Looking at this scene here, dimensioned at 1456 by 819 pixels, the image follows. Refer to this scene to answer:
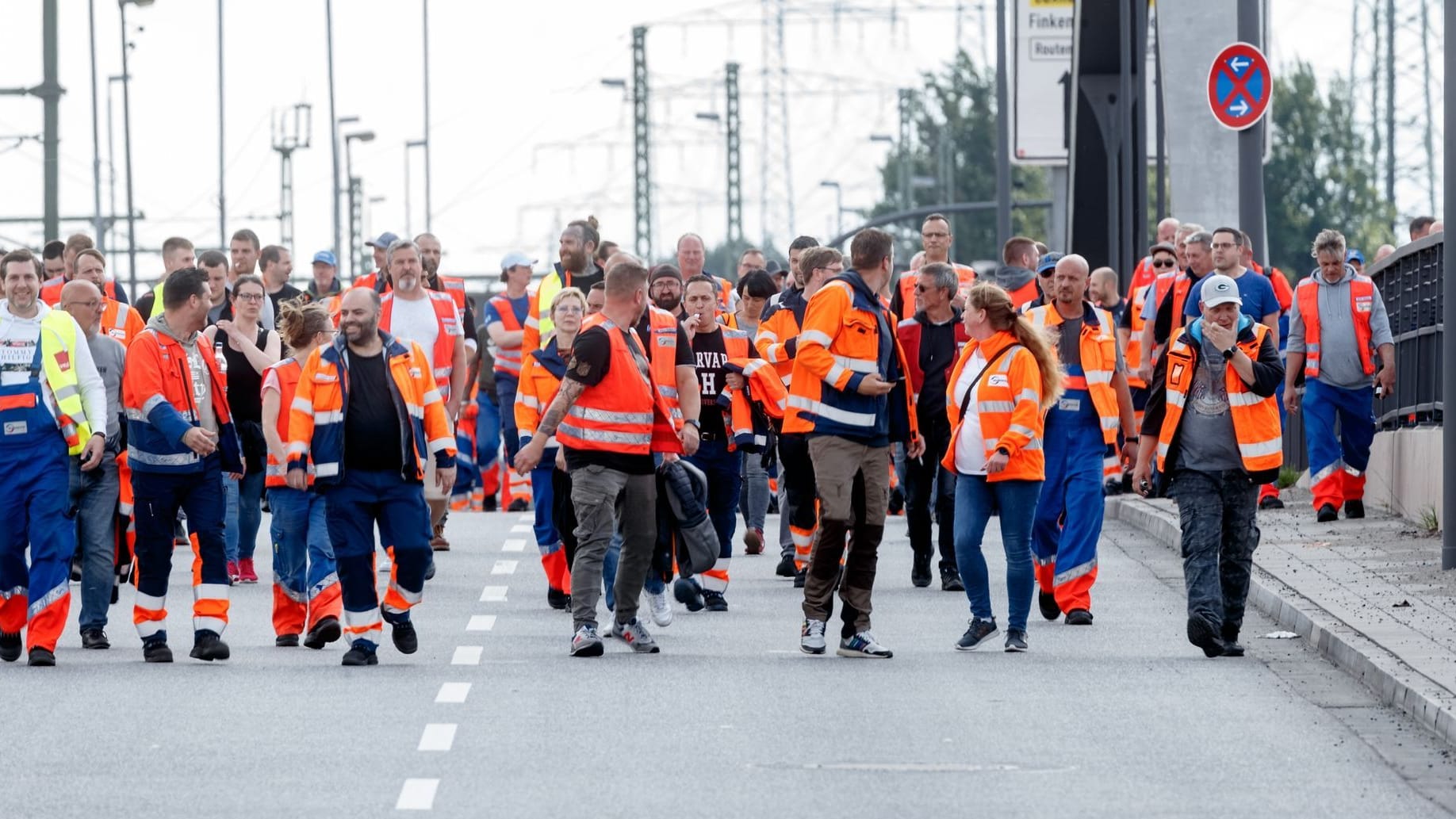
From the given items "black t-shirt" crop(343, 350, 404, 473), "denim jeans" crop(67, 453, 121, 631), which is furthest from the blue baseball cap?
"denim jeans" crop(67, 453, 121, 631)

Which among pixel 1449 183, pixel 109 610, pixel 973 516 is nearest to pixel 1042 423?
pixel 973 516

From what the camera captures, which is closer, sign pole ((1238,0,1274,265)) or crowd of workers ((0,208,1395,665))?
crowd of workers ((0,208,1395,665))

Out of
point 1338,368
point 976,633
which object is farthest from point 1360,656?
point 1338,368

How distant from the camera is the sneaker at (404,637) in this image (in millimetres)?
12406

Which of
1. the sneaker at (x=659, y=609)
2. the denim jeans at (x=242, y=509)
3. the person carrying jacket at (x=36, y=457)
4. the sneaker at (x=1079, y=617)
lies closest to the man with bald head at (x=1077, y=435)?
the sneaker at (x=1079, y=617)

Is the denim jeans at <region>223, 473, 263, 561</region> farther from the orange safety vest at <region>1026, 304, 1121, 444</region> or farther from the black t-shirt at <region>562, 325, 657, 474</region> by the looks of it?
the orange safety vest at <region>1026, 304, 1121, 444</region>

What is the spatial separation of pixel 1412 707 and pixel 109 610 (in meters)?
7.36

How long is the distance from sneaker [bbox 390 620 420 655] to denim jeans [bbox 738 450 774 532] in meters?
5.35

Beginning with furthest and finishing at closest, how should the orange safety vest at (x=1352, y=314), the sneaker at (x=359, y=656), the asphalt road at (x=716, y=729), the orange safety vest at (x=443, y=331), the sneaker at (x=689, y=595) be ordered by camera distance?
the orange safety vest at (x=1352, y=314)
the orange safety vest at (x=443, y=331)
the sneaker at (x=689, y=595)
the sneaker at (x=359, y=656)
the asphalt road at (x=716, y=729)

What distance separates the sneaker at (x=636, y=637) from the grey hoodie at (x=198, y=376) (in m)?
2.06

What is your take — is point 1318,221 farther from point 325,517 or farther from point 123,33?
point 325,517

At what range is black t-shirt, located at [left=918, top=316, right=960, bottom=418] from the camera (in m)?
15.3

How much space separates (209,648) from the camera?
12.5 m

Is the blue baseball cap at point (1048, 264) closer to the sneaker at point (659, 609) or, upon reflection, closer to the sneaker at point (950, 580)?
the sneaker at point (950, 580)
